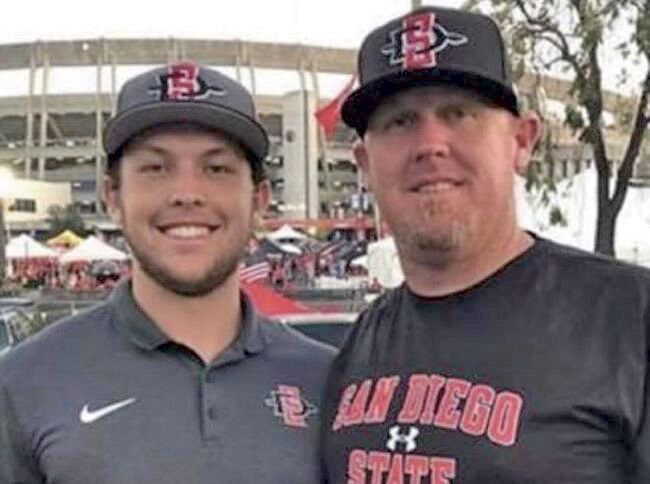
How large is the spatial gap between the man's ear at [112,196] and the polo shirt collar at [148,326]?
0.18 metres

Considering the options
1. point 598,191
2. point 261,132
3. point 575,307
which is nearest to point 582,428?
point 575,307

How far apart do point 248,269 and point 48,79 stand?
271ft

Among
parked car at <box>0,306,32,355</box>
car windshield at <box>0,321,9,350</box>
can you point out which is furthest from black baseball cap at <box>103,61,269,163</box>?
car windshield at <box>0,321,9,350</box>

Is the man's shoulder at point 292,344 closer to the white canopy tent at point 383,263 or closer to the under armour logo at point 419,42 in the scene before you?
the under armour logo at point 419,42

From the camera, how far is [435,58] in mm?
2248

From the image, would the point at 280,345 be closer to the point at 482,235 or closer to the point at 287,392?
the point at 287,392

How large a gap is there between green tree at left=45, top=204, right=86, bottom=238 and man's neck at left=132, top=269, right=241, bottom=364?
67.7 meters

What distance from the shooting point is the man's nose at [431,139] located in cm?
225

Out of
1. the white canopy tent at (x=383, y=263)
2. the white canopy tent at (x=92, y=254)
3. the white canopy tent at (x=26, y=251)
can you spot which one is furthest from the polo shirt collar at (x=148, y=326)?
the white canopy tent at (x=26, y=251)

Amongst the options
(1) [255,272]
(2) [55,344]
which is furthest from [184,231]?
(1) [255,272]

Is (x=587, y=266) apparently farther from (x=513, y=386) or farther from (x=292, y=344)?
(x=292, y=344)

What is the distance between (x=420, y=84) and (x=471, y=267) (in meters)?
0.40

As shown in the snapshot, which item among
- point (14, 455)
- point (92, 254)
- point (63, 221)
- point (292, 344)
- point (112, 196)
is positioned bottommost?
point (63, 221)

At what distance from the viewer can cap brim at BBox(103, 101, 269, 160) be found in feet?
7.89
